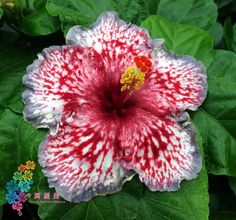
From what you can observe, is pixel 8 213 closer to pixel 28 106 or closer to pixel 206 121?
pixel 28 106

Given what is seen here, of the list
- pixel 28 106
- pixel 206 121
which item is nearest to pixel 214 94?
pixel 206 121

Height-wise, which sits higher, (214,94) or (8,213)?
(214,94)

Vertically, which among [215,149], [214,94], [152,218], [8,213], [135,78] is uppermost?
[135,78]

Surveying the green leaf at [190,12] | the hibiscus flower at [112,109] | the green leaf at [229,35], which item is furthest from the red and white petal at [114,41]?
the green leaf at [229,35]

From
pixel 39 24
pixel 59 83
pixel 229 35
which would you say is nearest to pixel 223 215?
pixel 229 35

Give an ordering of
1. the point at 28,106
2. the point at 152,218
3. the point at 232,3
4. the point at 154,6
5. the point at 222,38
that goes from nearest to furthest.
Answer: the point at 28,106 < the point at 152,218 < the point at 154,6 < the point at 222,38 < the point at 232,3

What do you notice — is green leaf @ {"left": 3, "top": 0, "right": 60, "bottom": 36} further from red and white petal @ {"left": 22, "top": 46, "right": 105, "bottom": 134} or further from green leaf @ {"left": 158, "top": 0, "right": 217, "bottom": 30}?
green leaf @ {"left": 158, "top": 0, "right": 217, "bottom": 30}
